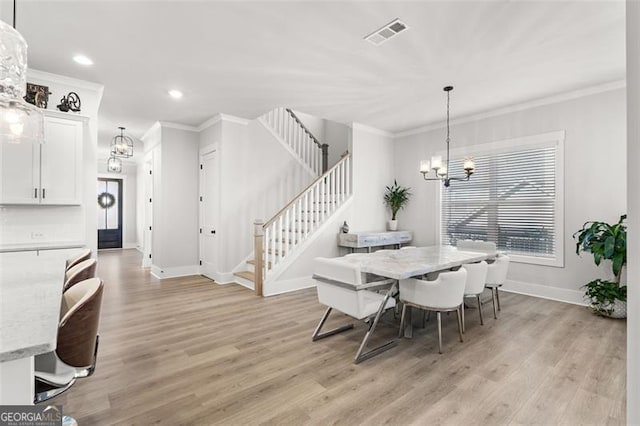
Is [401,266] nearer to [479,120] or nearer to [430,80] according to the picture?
[430,80]

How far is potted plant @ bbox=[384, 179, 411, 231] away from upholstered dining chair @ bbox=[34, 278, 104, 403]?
220 inches

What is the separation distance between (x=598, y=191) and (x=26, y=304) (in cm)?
579

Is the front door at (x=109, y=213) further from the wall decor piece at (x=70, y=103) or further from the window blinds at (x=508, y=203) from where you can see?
the window blinds at (x=508, y=203)

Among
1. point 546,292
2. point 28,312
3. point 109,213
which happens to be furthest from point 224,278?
point 109,213

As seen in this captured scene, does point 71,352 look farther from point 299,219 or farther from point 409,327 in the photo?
point 299,219

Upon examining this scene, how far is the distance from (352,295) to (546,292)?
3644 millimetres

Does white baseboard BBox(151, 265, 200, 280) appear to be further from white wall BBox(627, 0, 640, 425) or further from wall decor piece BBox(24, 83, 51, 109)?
white wall BBox(627, 0, 640, 425)

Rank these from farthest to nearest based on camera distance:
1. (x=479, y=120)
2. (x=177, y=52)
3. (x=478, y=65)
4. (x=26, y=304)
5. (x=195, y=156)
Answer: (x=195, y=156) → (x=479, y=120) → (x=478, y=65) → (x=177, y=52) → (x=26, y=304)

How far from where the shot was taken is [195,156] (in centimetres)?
629

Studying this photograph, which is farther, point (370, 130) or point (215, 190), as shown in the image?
point (370, 130)

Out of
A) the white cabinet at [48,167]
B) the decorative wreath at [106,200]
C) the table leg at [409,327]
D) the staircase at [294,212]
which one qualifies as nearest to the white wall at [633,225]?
the table leg at [409,327]

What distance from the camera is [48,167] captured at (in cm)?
366

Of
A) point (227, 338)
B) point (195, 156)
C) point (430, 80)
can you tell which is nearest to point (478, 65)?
point (430, 80)

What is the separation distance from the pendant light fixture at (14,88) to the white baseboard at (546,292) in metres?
6.04
